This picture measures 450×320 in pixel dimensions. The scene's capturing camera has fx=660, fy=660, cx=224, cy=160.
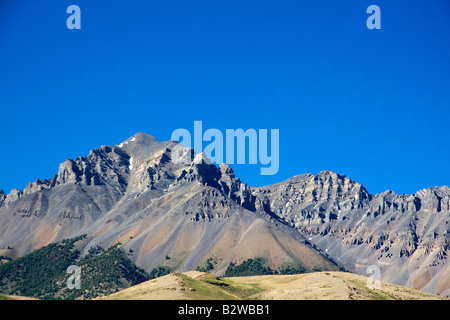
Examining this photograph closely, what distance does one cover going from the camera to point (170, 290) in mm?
177625
